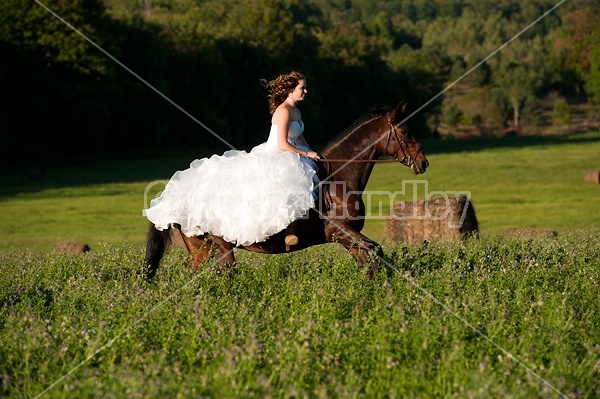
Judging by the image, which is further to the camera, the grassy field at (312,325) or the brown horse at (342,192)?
the brown horse at (342,192)

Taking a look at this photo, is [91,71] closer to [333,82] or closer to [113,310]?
[333,82]

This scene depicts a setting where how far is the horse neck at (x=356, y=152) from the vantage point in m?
12.5

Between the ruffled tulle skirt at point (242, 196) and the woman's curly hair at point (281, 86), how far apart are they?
25.2 inches

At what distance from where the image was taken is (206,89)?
285ft

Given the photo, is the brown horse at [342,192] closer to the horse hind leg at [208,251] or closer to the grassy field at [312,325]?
the horse hind leg at [208,251]

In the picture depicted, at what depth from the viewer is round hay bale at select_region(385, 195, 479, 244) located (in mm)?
20594

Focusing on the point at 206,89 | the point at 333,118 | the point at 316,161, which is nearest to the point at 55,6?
the point at 206,89

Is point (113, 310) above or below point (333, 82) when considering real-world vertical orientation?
below

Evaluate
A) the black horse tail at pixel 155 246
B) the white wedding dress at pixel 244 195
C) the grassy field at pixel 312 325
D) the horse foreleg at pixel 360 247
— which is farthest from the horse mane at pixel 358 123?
the black horse tail at pixel 155 246

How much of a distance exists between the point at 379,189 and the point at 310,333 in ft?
125

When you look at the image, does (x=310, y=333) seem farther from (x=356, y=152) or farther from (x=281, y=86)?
(x=281, y=86)

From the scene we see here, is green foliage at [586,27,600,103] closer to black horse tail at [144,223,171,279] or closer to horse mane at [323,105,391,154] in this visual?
horse mane at [323,105,391,154]

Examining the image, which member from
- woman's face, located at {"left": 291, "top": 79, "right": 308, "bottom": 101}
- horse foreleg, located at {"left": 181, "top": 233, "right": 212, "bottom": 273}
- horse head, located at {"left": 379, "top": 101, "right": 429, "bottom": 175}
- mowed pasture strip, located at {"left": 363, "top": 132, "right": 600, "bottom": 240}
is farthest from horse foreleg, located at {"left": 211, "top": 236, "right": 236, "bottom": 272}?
mowed pasture strip, located at {"left": 363, "top": 132, "right": 600, "bottom": 240}

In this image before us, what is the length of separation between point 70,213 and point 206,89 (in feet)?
162
